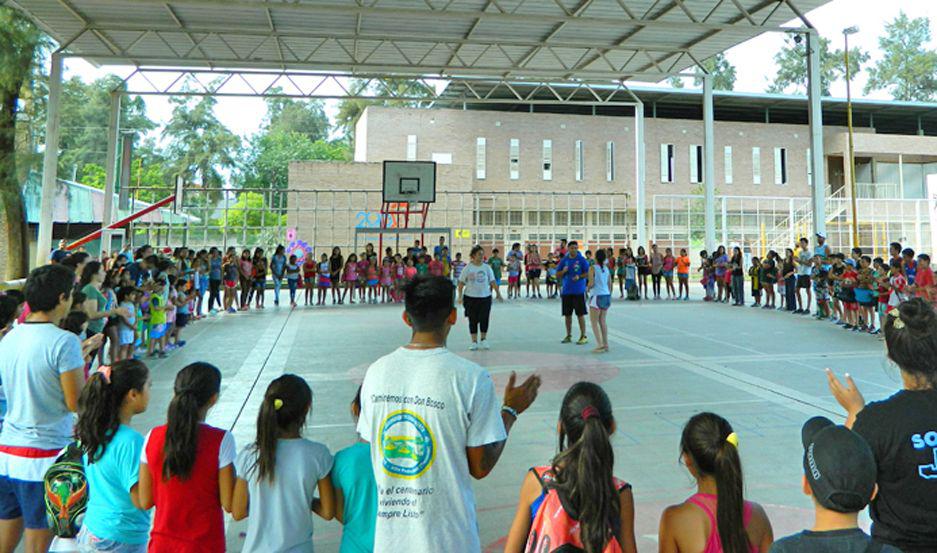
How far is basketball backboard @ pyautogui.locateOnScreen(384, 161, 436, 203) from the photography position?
73.6 feet

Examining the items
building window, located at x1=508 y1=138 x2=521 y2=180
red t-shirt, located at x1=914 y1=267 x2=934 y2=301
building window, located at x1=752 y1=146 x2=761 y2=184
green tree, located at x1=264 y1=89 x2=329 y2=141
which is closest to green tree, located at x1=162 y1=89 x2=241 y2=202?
green tree, located at x1=264 y1=89 x2=329 y2=141

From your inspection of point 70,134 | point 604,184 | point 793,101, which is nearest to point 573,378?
point 604,184

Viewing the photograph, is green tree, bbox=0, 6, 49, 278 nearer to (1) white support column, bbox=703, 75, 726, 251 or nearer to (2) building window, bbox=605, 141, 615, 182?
(1) white support column, bbox=703, 75, 726, 251

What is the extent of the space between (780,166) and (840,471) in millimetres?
43012

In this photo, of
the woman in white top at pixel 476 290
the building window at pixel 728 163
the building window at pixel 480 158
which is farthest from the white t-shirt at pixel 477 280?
the building window at pixel 728 163

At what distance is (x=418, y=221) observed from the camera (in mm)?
30266

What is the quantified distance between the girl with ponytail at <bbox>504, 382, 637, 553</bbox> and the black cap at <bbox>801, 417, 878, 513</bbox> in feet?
1.94

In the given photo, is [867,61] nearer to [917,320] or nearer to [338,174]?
[338,174]

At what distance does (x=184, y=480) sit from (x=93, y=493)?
1.57 ft

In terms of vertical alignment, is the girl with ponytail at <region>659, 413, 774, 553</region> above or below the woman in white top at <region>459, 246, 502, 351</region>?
below

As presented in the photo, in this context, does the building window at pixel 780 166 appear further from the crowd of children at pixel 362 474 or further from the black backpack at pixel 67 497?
the black backpack at pixel 67 497

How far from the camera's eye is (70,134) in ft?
203

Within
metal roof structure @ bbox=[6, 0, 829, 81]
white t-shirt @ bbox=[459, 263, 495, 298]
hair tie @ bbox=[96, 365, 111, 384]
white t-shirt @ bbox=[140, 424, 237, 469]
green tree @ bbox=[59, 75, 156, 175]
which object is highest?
green tree @ bbox=[59, 75, 156, 175]

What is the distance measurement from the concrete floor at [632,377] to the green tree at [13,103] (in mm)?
11601
